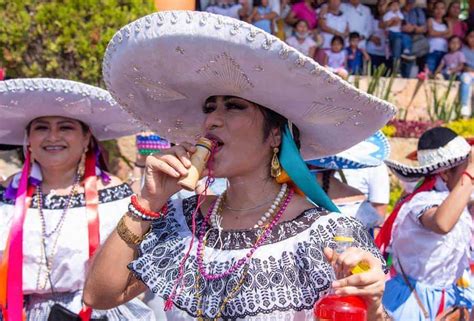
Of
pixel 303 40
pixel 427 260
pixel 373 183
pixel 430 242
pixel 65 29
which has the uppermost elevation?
pixel 65 29

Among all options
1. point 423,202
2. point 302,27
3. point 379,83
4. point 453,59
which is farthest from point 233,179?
point 453,59

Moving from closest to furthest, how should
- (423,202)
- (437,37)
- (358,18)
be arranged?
(423,202)
(358,18)
(437,37)

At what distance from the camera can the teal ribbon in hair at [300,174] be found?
2.63 metres

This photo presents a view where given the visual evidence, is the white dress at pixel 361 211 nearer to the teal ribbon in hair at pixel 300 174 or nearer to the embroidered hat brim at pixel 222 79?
the embroidered hat brim at pixel 222 79

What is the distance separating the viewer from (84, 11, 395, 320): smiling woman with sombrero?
7.71 feet

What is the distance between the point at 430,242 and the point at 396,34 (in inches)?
331

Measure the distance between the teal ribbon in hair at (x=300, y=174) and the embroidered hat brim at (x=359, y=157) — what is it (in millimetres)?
2081

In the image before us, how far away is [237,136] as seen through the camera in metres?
2.55

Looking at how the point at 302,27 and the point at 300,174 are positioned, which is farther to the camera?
the point at 302,27

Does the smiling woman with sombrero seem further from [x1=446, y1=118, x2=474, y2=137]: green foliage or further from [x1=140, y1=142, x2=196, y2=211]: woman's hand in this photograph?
[x1=446, y1=118, x2=474, y2=137]: green foliage

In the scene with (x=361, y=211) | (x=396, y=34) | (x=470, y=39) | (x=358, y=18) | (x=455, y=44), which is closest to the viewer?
(x=361, y=211)

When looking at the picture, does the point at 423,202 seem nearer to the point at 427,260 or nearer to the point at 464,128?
the point at 427,260

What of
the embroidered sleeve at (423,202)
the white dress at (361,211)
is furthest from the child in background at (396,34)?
the embroidered sleeve at (423,202)

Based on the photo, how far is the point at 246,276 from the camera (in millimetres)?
2471
